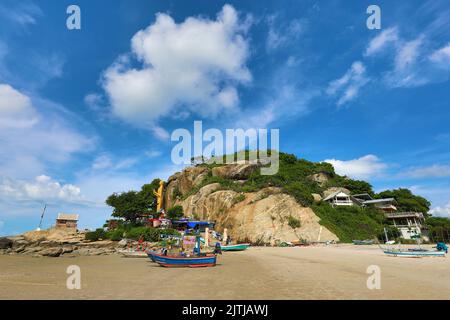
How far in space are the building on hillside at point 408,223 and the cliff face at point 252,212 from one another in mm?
16901

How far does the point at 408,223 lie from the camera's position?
171 ft

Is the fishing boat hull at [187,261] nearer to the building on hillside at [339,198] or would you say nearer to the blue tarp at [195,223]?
the blue tarp at [195,223]

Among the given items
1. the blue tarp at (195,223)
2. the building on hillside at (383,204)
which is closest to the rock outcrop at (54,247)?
the blue tarp at (195,223)

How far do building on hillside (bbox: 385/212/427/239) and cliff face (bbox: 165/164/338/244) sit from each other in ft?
55.5

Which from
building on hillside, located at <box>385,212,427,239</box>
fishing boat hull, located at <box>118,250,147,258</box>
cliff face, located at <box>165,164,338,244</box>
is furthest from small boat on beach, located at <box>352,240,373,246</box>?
fishing boat hull, located at <box>118,250,147,258</box>

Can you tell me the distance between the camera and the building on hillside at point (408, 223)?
1986 inches

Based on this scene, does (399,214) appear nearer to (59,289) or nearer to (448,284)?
(448,284)

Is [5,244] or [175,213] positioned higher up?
[175,213]

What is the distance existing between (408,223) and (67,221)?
86.8 m

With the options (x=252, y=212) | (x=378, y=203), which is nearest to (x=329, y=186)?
(x=378, y=203)

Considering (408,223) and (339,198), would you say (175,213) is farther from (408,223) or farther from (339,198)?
(408,223)

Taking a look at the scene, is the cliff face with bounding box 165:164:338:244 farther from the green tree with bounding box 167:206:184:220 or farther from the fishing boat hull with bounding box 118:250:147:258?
the fishing boat hull with bounding box 118:250:147:258

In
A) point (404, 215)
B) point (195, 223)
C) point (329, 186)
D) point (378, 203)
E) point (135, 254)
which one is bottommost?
point (135, 254)

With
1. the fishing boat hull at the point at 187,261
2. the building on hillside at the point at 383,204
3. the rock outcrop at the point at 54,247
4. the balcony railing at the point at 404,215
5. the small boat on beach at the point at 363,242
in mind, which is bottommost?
the rock outcrop at the point at 54,247
